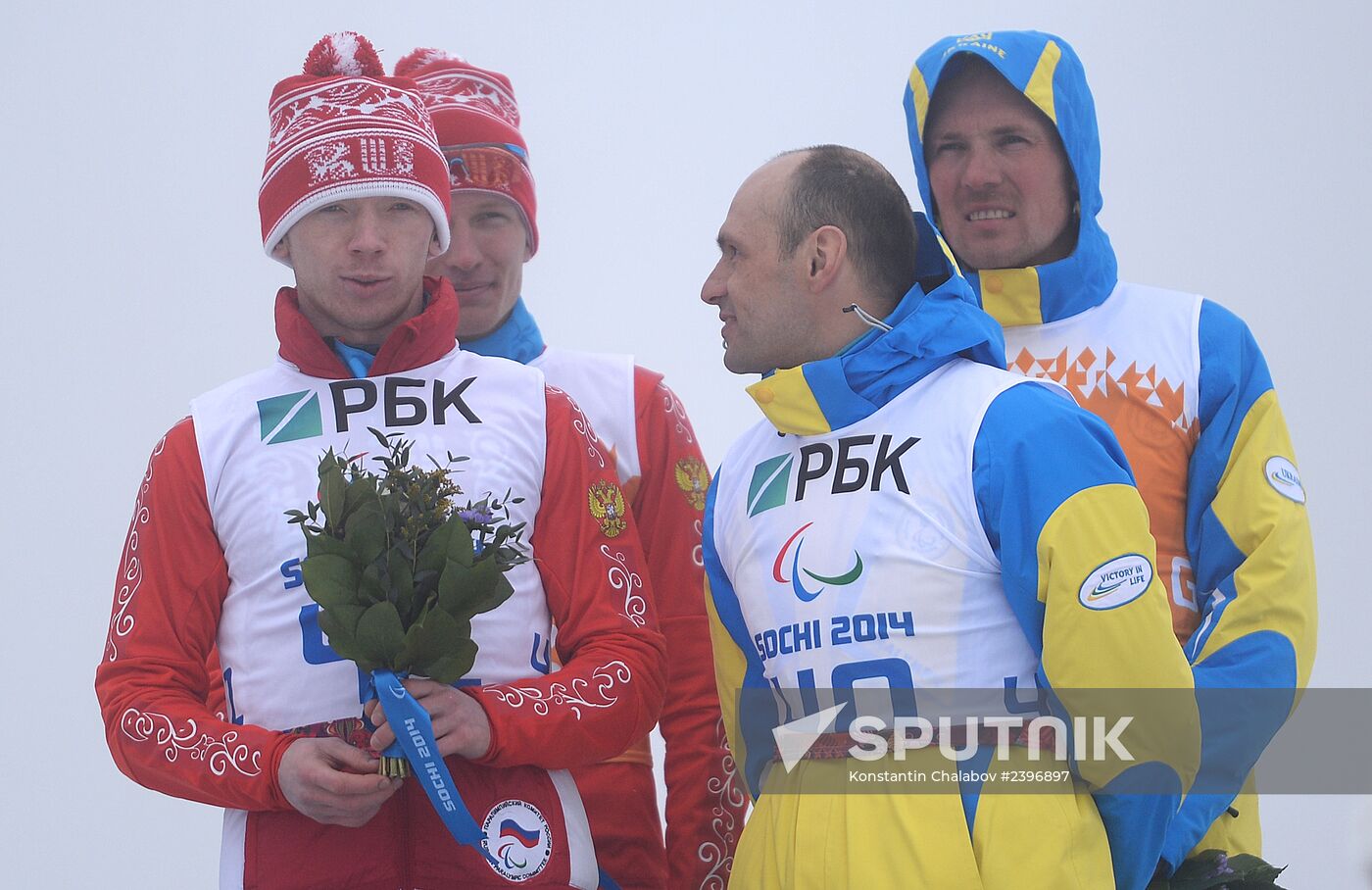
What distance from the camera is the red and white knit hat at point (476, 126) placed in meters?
2.92

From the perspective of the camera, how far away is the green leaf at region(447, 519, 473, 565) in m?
1.85

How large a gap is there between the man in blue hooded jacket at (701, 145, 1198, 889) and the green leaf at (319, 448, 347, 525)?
0.53 m

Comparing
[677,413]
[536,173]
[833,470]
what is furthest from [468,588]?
[536,173]

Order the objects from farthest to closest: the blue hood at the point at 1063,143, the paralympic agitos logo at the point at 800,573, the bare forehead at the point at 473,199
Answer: the bare forehead at the point at 473,199 < the blue hood at the point at 1063,143 < the paralympic agitos logo at the point at 800,573

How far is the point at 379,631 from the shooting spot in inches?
71.6

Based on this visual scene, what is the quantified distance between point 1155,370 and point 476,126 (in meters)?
1.32

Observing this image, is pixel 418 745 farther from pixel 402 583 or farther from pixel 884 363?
pixel 884 363

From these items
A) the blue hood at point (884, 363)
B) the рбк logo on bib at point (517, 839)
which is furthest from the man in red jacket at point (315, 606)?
the blue hood at point (884, 363)

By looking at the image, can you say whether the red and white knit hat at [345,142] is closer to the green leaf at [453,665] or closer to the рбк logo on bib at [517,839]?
the green leaf at [453,665]

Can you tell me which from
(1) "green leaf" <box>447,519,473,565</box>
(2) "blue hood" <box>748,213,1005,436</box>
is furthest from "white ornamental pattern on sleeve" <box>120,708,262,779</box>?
(2) "blue hood" <box>748,213,1005,436</box>

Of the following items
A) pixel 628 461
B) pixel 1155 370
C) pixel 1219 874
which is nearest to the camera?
pixel 1219 874

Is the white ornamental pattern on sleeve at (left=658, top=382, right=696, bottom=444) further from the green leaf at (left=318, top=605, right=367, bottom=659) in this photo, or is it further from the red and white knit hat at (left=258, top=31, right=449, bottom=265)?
the green leaf at (left=318, top=605, right=367, bottom=659)

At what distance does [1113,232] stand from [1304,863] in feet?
6.06

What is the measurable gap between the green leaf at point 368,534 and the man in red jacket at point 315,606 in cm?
17
